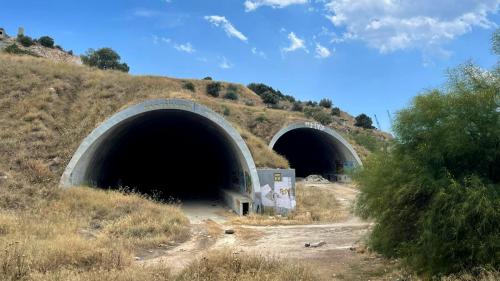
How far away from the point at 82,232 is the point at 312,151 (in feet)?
115

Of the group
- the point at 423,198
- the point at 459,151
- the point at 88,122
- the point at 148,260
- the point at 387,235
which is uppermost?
the point at 88,122

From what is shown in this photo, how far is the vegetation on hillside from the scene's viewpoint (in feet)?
25.4

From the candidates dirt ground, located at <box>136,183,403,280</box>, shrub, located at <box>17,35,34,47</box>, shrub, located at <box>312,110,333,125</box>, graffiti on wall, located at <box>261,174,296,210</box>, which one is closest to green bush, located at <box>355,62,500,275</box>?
dirt ground, located at <box>136,183,403,280</box>

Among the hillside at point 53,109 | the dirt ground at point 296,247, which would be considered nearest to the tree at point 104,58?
the hillside at point 53,109

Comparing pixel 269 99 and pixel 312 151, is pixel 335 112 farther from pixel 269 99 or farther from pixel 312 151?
pixel 312 151

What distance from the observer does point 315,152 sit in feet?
152

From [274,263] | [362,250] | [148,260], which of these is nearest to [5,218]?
[148,260]

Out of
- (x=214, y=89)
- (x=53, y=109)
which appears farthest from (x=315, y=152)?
(x=214, y=89)

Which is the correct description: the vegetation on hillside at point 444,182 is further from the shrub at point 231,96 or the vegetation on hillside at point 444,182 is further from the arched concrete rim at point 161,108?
the shrub at point 231,96

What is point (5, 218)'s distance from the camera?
12.9 meters

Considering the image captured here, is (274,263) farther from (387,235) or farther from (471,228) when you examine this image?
(471,228)

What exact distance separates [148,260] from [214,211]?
1210 cm

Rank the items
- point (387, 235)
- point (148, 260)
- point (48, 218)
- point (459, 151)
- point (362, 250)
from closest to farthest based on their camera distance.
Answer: point (459, 151)
point (387, 235)
point (148, 260)
point (362, 250)
point (48, 218)

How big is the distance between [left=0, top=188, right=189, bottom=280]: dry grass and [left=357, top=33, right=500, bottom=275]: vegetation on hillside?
577 centimetres
